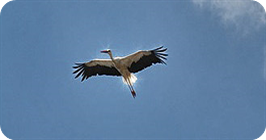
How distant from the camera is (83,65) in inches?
1444

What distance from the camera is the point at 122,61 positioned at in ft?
118

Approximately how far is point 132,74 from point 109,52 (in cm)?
134

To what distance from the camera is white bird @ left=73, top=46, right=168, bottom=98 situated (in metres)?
35.5

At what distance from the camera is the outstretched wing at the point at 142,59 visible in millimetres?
35197

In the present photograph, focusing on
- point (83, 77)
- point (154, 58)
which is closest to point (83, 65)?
point (83, 77)

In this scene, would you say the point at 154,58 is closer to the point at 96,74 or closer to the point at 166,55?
the point at 166,55

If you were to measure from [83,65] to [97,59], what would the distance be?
0.65m

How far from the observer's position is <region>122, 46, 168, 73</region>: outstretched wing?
115 feet

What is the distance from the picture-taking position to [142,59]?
35.8m

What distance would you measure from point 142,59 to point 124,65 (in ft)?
2.86

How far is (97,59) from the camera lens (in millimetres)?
36594

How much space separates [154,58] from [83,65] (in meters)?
3.25

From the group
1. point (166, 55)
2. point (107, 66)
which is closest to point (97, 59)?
point (107, 66)

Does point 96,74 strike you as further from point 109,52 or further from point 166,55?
point 166,55
